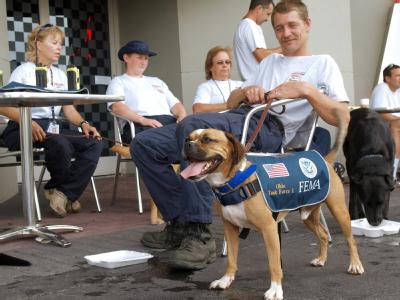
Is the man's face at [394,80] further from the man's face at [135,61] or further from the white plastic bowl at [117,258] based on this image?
the white plastic bowl at [117,258]

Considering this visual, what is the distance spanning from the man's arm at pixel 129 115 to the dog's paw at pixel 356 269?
2651mm

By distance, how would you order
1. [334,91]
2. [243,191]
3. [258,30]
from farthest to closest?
[258,30] < [334,91] < [243,191]

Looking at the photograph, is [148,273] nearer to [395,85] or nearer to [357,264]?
[357,264]

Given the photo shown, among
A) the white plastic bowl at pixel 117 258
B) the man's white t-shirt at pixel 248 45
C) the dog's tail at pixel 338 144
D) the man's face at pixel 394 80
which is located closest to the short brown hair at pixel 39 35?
the man's white t-shirt at pixel 248 45

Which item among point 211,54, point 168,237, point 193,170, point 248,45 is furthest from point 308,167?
point 211,54

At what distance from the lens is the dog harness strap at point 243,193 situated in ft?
8.35

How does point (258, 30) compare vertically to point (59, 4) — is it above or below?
below

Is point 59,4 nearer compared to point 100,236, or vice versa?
point 100,236

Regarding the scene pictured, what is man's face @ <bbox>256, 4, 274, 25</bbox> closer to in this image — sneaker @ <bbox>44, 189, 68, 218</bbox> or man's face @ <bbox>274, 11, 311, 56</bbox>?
man's face @ <bbox>274, 11, 311, 56</bbox>

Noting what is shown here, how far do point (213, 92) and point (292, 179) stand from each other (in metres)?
3.01

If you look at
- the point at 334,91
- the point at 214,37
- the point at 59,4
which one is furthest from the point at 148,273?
the point at 59,4

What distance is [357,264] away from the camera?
2.97m

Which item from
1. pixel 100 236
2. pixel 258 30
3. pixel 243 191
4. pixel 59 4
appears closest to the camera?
pixel 243 191

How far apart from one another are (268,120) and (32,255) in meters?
1.60
